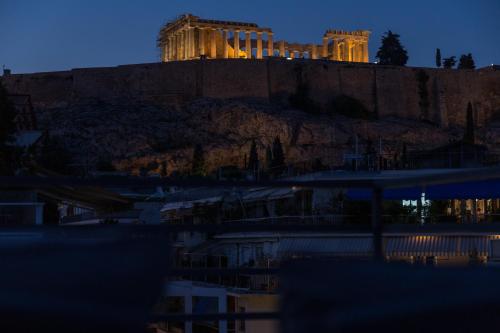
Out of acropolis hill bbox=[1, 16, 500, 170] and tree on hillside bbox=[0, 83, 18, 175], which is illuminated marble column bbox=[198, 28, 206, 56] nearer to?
acropolis hill bbox=[1, 16, 500, 170]

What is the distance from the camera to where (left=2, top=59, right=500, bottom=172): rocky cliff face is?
35.8 m

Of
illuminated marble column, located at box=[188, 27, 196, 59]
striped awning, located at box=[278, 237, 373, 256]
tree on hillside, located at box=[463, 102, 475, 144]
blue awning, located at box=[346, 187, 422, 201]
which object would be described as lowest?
striped awning, located at box=[278, 237, 373, 256]

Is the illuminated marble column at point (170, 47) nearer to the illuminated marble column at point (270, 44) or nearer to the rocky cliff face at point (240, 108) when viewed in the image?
the illuminated marble column at point (270, 44)

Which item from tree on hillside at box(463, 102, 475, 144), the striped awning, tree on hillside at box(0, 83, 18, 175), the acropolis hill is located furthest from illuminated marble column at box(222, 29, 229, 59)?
the striped awning

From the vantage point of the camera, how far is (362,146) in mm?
35562

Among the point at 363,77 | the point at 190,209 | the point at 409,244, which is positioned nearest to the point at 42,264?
the point at 409,244

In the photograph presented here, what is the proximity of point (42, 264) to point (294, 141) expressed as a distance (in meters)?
35.1

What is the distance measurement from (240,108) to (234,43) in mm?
15556

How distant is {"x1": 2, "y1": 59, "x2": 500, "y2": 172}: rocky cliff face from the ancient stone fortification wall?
0.05m

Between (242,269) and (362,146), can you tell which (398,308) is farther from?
(362,146)

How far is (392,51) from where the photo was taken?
163 feet

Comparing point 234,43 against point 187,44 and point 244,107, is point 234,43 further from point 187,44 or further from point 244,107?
point 244,107

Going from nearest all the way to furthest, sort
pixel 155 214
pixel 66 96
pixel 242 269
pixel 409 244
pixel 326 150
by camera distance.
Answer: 1. pixel 242 269
2. pixel 155 214
3. pixel 409 244
4. pixel 326 150
5. pixel 66 96

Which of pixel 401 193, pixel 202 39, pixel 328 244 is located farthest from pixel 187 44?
pixel 401 193
